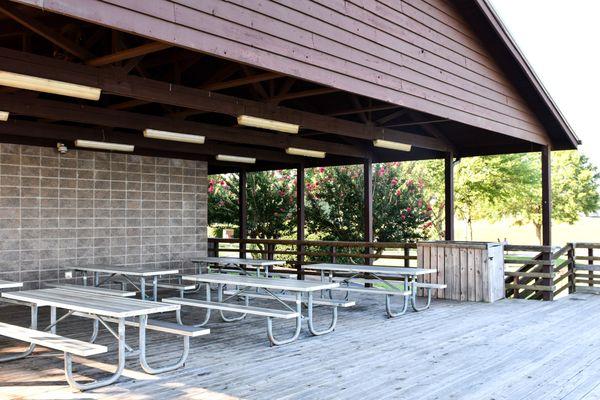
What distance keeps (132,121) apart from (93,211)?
3.05 m

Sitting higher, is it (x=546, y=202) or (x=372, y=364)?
(x=546, y=202)

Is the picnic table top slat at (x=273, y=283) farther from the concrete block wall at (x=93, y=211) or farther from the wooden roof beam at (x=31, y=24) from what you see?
the concrete block wall at (x=93, y=211)

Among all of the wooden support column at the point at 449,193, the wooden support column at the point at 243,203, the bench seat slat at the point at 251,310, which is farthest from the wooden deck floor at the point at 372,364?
the wooden support column at the point at 243,203

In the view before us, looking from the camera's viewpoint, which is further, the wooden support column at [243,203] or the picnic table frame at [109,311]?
the wooden support column at [243,203]

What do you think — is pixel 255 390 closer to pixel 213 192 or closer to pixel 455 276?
pixel 455 276

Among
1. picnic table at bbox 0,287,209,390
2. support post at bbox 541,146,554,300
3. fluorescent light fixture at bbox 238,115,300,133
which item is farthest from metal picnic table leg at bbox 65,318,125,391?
support post at bbox 541,146,554,300

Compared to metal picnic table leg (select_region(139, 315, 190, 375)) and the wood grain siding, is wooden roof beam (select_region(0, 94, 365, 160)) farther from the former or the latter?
metal picnic table leg (select_region(139, 315, 190, 375))

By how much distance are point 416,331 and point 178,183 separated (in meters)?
6.02

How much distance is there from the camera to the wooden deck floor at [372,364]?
160 inches

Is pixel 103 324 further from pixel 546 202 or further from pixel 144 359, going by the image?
pixel 546 202

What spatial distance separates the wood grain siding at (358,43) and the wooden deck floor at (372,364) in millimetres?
2444

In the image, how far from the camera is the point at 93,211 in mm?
9539

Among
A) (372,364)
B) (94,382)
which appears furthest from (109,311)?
(372,364)

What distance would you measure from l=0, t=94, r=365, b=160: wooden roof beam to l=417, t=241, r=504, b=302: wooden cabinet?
7.95ft
